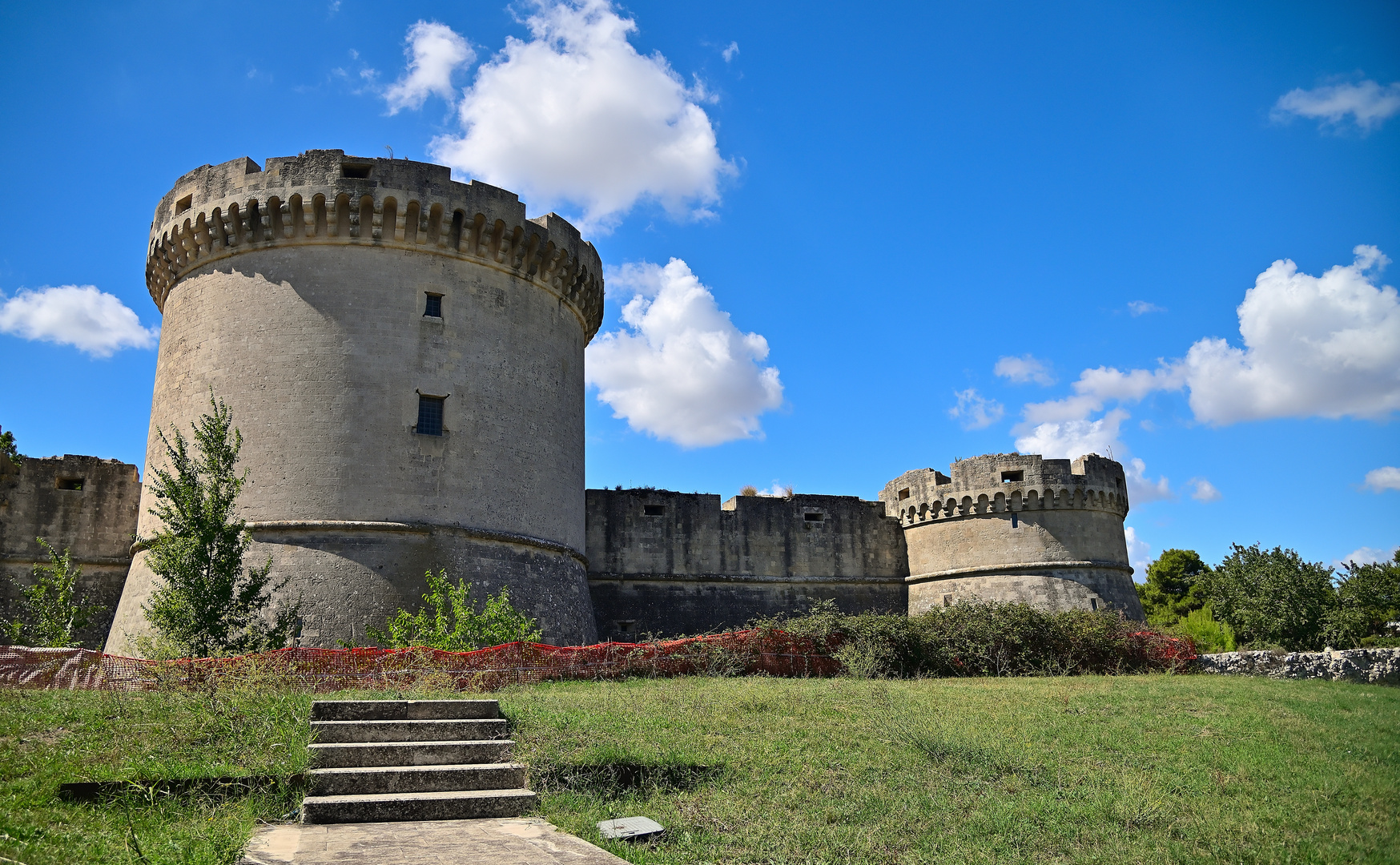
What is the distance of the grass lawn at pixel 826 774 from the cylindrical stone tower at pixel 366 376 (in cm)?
465

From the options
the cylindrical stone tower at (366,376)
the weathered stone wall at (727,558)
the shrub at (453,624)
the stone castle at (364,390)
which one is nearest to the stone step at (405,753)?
the shrub at (453,624)

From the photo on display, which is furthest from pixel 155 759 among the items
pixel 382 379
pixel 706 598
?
pixel 706 598

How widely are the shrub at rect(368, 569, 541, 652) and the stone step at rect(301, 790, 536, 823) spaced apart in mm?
6621

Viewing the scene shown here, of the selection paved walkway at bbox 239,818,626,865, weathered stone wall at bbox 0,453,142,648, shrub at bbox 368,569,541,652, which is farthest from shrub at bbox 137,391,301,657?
paved walkway at bbox 239,818,626,865

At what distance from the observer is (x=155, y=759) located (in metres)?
6.43

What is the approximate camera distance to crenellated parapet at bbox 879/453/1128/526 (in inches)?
890

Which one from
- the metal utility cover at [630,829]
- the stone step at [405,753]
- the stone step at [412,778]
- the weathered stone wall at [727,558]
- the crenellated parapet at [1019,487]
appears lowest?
the metal utility cover at [630,829]

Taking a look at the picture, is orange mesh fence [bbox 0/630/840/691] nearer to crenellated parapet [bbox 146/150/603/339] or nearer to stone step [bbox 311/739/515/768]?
stone step [bbox 311/739/515/768]

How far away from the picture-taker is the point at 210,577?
1259 centimetres

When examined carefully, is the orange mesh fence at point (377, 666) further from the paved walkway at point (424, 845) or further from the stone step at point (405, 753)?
the paved walkway at point (424, 845)

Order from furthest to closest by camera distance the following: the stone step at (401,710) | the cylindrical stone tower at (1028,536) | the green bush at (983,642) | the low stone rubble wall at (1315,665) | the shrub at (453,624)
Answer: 1. the cylindrical stone tower at (1028,536)
2. the low stone rubble wall at (1315,665)
3. the green bush at (983,642)
4. the shrub at (453,624)
5. the stone step at (401,710)

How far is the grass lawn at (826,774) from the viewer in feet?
17.6

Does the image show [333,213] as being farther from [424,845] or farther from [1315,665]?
[1315,665]

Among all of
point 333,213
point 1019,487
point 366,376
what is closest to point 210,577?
point 366,376
